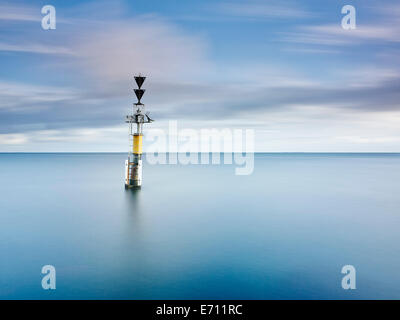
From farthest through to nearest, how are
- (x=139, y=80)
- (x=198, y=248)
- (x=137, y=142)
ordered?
(x=137, y=142), (x=139, y=80), (x=198, y=248)

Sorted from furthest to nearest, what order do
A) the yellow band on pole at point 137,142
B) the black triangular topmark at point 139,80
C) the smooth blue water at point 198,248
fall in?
the yellow band on pole at point 137,142, the black triangular topmark at point 139,80, the smooth blue water at point 198,248

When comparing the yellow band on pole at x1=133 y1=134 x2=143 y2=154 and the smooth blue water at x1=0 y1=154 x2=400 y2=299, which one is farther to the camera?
the yellow band on pole at x1=133 y1=134 x2=143 y2=154

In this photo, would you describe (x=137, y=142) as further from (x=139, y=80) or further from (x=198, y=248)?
(x=198, y=248)

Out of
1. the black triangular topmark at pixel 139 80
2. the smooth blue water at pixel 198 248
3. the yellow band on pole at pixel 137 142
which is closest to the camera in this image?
the smooth blue water at pixel 198 248

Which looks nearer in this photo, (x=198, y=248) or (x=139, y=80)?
(x=198, y=248)

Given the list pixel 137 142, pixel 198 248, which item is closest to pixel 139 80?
pixel 137 142

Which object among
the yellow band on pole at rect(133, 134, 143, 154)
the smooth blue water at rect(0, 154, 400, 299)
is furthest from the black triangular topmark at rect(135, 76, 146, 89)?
the smooth blue water at rect(0, 154, 400, 299)

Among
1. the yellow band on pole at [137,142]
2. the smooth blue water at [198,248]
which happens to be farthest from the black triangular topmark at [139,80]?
the smooth blue water at [198,248]

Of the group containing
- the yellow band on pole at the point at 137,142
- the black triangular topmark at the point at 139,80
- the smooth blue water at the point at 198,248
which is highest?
the black triangular topmark at the point at 139,80

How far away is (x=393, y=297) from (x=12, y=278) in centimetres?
1599

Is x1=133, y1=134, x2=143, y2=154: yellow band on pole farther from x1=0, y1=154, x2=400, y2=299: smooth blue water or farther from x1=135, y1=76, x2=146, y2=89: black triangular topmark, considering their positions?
x1=0, y1=154, x2=400, y2=299: smooth blue water

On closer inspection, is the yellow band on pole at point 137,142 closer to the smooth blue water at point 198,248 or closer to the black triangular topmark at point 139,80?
the black triangular topmark at point 139,80
